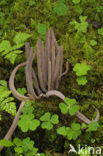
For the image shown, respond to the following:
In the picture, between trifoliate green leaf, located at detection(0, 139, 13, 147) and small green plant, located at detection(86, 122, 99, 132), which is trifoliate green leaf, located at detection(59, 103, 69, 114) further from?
trifoliate green leaf, located at detection(0, 139, 13, 147)

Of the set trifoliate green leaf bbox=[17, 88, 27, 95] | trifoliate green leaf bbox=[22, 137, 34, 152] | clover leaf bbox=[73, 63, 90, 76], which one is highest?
clover leaf bbox=[73, 63, 90, 76]

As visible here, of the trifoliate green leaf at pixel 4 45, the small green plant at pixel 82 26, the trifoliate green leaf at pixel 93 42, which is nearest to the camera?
the trifoliate green leaf at pixel 4 45

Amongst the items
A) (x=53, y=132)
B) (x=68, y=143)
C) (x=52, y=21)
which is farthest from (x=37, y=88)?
(x=52, y=21)

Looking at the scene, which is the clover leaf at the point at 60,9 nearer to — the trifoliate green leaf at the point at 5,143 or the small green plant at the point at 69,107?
the small green plant at the point at 69,107

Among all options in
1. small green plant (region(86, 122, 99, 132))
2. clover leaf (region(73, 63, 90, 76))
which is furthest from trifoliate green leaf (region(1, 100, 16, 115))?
clover leaf (region(73, 63, 90, 76))

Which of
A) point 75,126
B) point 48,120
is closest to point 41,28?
point 48,120

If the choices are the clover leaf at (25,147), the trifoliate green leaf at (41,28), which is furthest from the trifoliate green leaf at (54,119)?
the trifoliate green leaf at (41,28)
